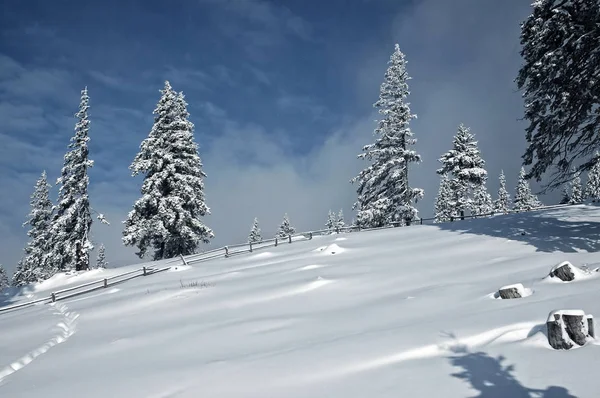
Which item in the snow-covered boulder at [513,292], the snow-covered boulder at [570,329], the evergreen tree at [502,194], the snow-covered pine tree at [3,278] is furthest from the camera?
the snow-covered pine tree at [3,278]

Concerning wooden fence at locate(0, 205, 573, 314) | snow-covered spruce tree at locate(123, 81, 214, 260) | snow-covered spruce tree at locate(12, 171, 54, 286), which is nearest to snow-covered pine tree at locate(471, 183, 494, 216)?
wooden fence at locate(0, 205, 573, 314)

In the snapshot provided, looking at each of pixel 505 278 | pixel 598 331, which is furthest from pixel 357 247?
pixel 598 331

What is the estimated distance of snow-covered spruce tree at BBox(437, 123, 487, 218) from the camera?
37188 millimetres

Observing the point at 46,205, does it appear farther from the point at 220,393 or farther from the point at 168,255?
the point at 220,393

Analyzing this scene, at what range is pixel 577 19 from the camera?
13555mm

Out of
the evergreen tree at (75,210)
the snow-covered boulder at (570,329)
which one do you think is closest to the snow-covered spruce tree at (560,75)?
the snow-covered boulder at (570,329)

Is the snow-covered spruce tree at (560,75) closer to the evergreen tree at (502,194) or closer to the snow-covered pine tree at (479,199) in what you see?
the snow-covered pine tree at (479,199)

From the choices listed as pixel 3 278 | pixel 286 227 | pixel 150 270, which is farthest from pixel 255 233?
pixel 3 278

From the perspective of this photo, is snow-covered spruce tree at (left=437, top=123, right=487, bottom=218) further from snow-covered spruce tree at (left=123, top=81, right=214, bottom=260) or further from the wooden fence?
snow-covered spruce tree at (left=123, top=81, right=214, bottom=260)

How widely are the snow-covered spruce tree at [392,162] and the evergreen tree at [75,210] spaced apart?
20.5 meters

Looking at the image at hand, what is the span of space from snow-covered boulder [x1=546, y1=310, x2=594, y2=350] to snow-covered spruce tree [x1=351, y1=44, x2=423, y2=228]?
2312 cm

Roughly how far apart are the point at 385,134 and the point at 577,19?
56.0ft

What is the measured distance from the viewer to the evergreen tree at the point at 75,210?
28.9m

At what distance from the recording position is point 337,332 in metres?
9.04
